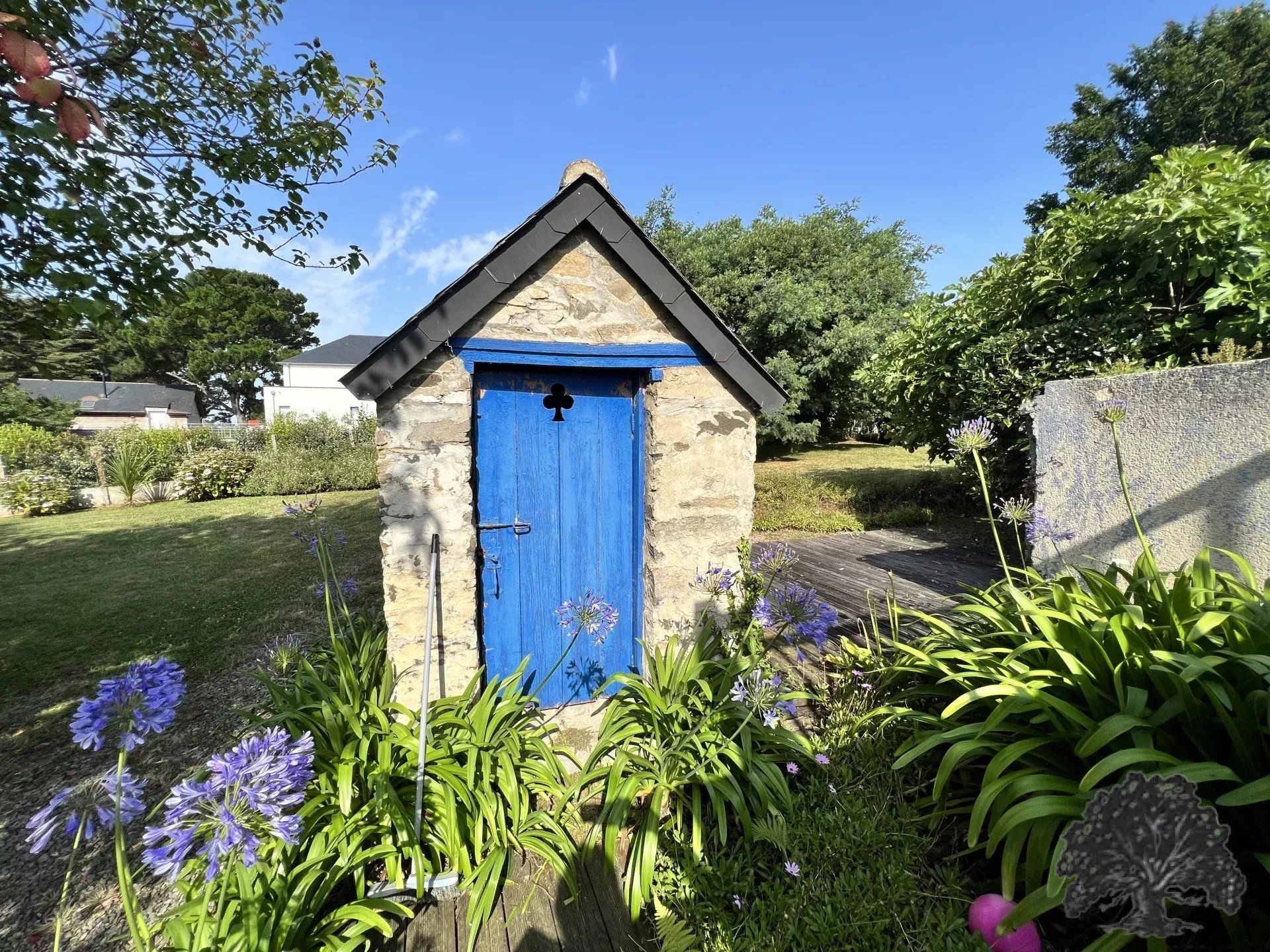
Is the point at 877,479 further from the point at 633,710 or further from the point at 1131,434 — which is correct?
the point at 633,710

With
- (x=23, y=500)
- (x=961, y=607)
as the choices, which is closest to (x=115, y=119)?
(x=961, y=607)

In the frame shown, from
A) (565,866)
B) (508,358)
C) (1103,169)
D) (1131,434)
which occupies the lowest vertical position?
(565,866)

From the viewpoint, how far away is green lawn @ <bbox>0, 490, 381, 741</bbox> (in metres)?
4.98

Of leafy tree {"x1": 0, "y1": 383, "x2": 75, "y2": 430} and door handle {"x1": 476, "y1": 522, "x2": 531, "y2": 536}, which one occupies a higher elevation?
leafy tree {"x1": 0, "y1": 383, "x2": 75, "y2": 430}

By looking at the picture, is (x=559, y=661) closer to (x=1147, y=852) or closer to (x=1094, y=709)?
(x=1094, y=709)

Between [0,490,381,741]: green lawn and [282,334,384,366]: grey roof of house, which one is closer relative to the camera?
[0,490,381,741]: green lawn

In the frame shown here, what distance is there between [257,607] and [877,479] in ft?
41.1

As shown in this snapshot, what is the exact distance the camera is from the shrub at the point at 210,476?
1453cm

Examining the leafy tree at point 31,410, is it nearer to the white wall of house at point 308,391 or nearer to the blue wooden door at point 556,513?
the white wall of house at point 308,391

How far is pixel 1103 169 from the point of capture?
19.6 metres

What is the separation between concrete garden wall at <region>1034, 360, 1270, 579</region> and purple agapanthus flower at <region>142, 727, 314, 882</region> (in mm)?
5327

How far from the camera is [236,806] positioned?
162cm

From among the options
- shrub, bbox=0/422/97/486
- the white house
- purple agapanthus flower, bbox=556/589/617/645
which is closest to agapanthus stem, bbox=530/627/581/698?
purple agapanthus flower, bbox=556/589/617/645

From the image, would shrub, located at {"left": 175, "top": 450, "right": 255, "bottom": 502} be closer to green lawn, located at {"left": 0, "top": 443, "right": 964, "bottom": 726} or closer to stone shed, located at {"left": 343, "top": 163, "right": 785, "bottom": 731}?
green lawn, located at {"left": 0, "top": 443, "right": 964, "bottom": 726}
